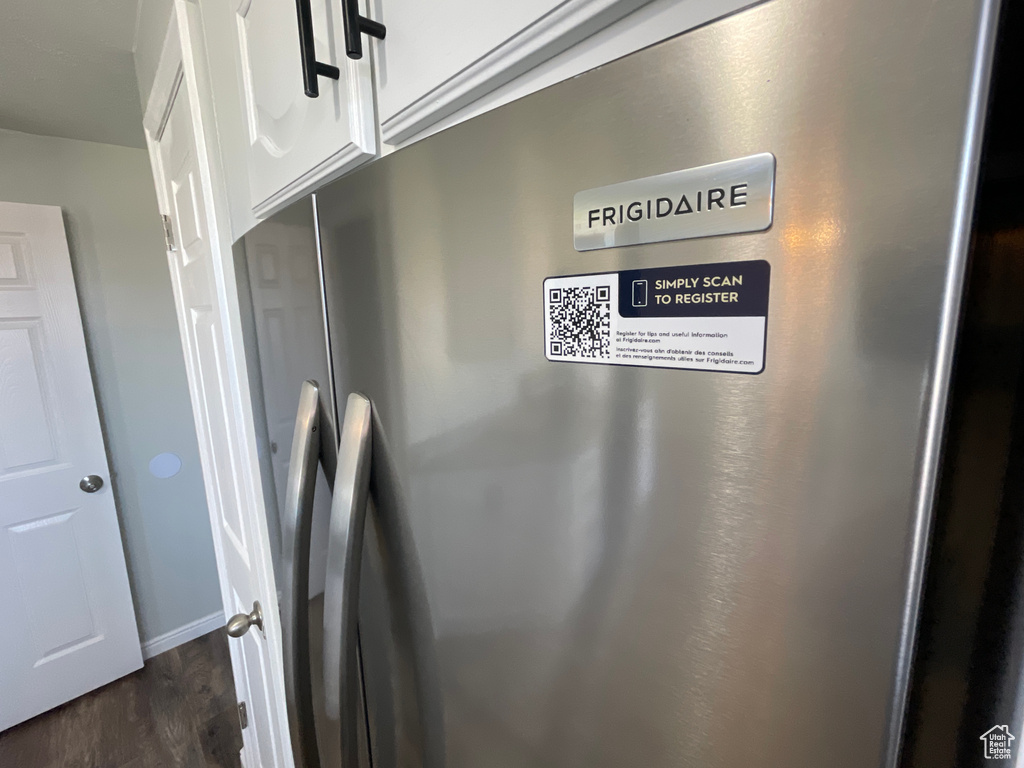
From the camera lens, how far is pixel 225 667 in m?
2.31

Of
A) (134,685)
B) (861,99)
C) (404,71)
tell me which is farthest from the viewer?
(134,685)

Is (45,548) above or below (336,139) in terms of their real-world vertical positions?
below

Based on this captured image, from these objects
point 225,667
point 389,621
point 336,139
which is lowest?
point 225,667

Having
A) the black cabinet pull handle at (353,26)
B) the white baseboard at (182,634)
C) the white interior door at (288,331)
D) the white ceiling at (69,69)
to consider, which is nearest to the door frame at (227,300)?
the white interior door at (288,331)

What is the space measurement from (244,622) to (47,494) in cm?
174

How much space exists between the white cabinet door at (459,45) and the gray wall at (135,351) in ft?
8.18

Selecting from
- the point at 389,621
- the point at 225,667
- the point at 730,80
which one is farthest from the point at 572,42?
the point at 225,667

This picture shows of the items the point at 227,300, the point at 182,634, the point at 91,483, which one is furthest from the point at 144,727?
the point at 227,300

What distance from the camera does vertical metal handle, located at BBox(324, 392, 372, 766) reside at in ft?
1.44

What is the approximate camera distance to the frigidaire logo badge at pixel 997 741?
19 cm

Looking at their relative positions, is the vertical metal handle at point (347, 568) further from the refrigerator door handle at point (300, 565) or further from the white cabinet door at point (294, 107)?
the white cabinet door at point (294, 107)

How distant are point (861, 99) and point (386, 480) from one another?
42cm

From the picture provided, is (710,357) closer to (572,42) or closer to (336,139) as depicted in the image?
(572,42)

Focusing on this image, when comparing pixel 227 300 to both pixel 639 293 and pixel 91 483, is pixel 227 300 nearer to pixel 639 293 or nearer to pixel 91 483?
pixel 639 293
